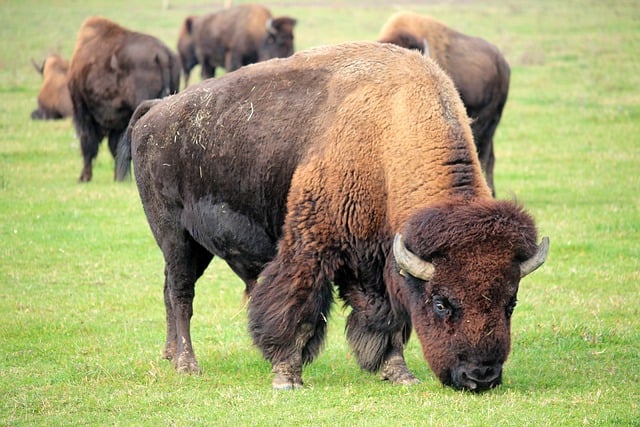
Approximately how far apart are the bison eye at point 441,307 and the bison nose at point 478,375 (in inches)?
11.9

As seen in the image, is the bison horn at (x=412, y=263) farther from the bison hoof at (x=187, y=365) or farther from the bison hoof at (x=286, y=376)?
the bison hoof at (x=187, y=365)

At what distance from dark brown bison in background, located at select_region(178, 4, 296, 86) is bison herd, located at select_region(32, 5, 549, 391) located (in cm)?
1698

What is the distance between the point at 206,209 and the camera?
24.1 ft

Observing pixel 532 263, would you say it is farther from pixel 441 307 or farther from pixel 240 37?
pixel 240 37

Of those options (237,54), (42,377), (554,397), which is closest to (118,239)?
(42,377)

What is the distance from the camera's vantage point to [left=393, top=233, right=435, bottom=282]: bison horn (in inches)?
237

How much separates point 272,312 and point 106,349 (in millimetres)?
1874

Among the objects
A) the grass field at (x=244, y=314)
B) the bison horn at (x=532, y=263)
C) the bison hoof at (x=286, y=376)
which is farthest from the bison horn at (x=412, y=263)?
the bison hoof at (x=286, y=376)

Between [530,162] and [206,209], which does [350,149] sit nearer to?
[206,209]

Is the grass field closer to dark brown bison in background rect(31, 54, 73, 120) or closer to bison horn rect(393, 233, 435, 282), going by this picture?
dark brown bison in background rect(31, 54, 73, 120)

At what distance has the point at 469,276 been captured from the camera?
587 centimetres

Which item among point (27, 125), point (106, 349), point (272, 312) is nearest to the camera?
point (272, 312)

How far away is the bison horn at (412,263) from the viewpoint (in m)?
6.03

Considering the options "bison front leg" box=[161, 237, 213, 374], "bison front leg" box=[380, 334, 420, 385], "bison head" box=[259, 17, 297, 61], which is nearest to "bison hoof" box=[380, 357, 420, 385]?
"bison front leg" box=[380, 334, 420, 385]
